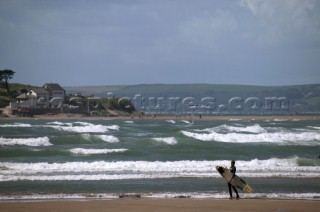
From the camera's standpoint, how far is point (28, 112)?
119875 millimetres

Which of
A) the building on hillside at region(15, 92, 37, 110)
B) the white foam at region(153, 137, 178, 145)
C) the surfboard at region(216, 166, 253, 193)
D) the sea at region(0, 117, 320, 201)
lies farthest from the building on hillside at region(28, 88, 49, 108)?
the surfboard at region(216, 166, 253, 193)

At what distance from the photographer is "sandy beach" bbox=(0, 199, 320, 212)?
15.3m

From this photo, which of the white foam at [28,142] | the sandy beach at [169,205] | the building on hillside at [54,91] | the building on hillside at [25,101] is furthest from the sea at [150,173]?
the building on hillside at [54,91]

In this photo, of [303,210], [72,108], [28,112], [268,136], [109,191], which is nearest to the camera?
[303,210]

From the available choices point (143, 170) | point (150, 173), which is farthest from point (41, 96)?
point (150, 173)

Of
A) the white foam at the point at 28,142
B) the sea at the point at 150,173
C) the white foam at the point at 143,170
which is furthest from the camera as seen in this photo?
the white foam at the point at 28,142

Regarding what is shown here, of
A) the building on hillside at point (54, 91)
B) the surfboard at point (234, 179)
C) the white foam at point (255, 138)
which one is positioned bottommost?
→ the white foam at point (255, 138)

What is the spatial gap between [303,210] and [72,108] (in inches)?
4794

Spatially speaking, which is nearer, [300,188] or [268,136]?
[300,188]

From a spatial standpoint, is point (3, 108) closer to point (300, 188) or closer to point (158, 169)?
point (158, 169)

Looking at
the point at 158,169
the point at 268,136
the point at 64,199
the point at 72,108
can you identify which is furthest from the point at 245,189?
the point at 72,108

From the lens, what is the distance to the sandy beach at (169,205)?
15312 mm

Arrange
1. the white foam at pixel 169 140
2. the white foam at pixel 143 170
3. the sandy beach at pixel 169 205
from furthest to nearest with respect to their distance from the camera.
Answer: the white foam at pixel 169 140 → the white foam at pixel 143 170 → the sandy beach at pixel 169 205

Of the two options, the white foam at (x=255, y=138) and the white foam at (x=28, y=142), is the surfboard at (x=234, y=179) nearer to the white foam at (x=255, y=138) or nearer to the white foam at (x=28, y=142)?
the white foam at (x=28, y=142)
